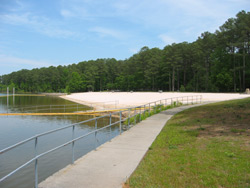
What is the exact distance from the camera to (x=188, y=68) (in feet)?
267

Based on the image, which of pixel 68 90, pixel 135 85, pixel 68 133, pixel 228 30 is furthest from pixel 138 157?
pixel 68 90

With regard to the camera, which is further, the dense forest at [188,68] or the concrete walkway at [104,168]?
the dense forest at [188,68]

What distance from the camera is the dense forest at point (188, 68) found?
196 ft

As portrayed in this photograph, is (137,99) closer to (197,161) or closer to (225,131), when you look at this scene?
(225,131)

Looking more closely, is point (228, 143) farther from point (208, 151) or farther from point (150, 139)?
point (150, 139)

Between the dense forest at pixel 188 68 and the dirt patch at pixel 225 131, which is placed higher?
the dense forest at pixel 188 68

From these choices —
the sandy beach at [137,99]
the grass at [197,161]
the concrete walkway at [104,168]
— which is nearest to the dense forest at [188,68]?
the sandy beach at [137,99]

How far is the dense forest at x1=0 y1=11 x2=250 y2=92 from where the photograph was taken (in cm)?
5959

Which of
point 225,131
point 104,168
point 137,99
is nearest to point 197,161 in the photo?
point 104,168

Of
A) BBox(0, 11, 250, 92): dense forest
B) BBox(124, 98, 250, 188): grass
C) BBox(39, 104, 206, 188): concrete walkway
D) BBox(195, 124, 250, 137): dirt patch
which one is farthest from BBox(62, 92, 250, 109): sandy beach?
BBox(39, 104, 206, 188): concrete walkway

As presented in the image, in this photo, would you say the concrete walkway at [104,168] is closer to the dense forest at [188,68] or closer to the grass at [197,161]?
the grass at [197,161]

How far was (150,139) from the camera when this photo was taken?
9.33m

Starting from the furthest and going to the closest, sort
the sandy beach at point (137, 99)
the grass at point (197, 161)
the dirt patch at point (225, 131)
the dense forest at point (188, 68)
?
1. the dense forest at point (188, 68)
2. the sandy beach at point (137, 99)
3. the dirt patch at point (225, 131)
4. the grass at point (197, 161)

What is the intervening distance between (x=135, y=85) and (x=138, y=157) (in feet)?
301
